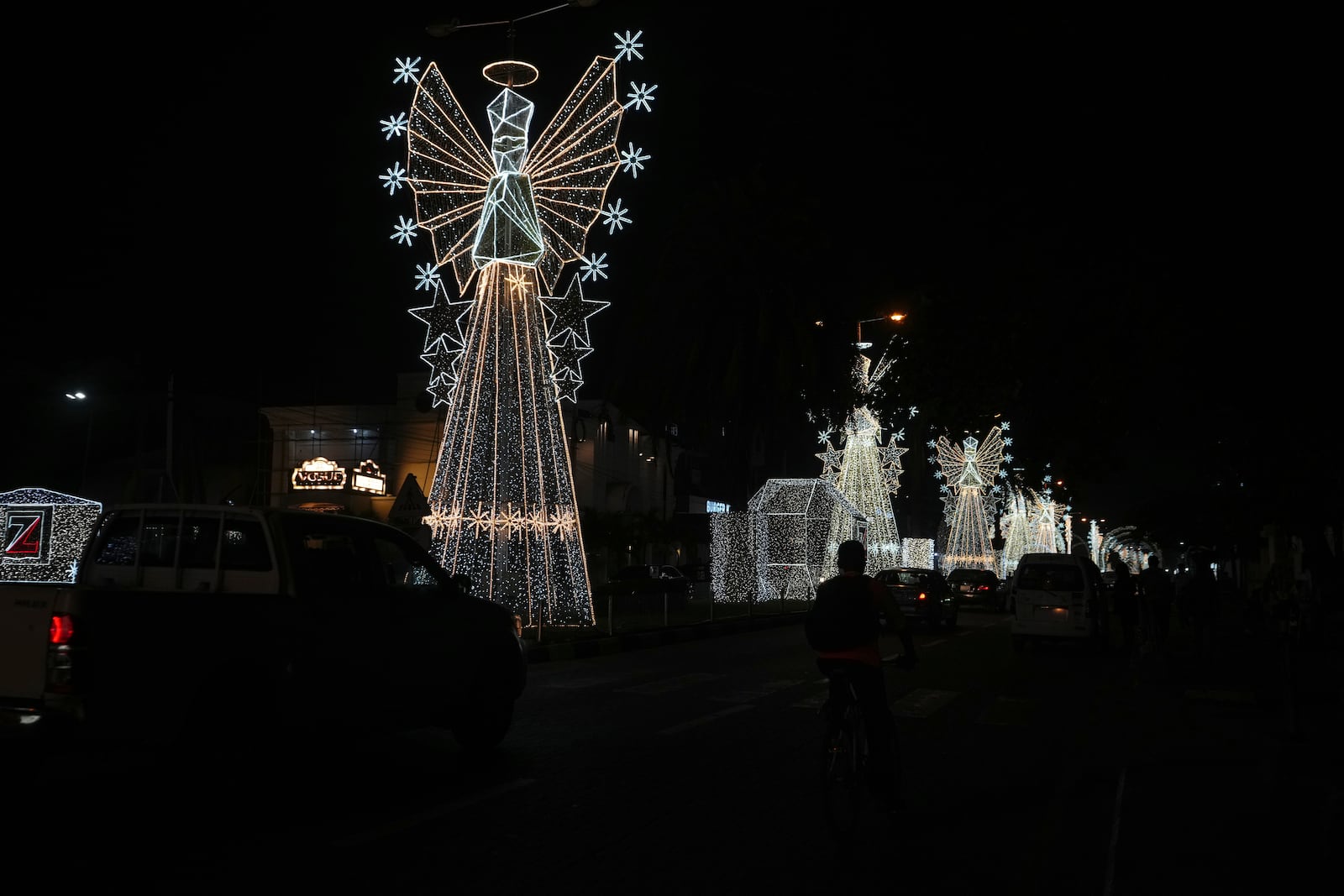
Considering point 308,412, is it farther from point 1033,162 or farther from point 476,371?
point 1033,162

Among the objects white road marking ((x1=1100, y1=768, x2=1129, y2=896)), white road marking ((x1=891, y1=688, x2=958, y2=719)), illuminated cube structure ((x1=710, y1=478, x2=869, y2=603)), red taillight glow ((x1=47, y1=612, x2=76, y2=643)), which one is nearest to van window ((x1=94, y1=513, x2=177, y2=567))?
red taillight glow ((x1=47, y1=612, x2=76, y2=643))

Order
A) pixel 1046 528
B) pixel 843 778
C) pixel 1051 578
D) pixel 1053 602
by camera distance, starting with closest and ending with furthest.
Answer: pixel 843 778
pixel 1053 602
pixel 1051 578
pixel 1046 528

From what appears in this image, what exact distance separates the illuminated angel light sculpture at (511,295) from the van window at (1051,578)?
28.9 feet

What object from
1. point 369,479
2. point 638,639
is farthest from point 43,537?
point 369,479

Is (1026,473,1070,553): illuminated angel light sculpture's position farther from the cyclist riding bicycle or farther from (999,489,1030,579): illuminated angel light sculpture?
the cyclist riding bicycle

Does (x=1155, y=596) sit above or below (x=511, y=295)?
below

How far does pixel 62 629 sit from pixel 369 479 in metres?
43.5

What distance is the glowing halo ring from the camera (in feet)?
64.5

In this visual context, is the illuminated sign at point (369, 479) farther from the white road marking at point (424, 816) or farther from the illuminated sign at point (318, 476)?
the white road marking at point (424, 816)

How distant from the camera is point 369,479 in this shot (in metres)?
48.9

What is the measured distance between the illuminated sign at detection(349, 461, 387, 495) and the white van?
33.0m

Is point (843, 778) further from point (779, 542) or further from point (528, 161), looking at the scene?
point (779, 542)

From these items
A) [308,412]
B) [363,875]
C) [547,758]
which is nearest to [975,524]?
[308,412]

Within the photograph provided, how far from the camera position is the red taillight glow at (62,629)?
6.55 meters
